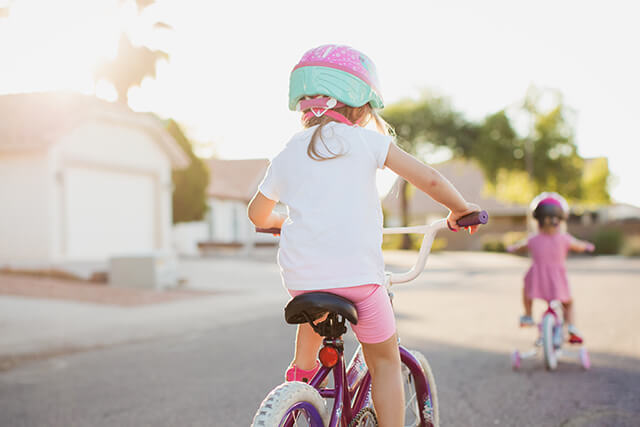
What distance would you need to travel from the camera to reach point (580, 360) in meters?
6.10

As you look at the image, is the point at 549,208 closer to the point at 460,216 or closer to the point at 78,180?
the point at 460,216

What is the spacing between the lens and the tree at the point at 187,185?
2997 centimetres

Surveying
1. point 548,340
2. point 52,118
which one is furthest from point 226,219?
point 548,340

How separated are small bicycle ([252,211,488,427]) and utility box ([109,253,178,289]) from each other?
12437mm

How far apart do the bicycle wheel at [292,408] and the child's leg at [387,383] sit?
20cm

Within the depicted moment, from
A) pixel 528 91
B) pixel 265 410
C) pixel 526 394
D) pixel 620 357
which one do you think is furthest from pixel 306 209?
pixel 528 91

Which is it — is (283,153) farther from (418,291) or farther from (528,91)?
(528,91)

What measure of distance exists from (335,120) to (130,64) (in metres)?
27.3

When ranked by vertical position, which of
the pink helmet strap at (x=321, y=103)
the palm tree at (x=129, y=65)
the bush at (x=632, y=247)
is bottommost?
the bush at (x=632, y=247)

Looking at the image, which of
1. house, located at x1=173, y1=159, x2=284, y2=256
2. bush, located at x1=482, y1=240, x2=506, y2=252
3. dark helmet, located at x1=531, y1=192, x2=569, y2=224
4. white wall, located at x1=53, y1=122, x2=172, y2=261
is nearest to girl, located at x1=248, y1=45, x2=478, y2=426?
dark helmet, located at x1=531, y1=192, x2=569, y2=224

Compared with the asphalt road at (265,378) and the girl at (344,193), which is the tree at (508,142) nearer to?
the asphalt road at (265,378)

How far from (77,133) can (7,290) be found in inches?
195

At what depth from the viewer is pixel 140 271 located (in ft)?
49.2

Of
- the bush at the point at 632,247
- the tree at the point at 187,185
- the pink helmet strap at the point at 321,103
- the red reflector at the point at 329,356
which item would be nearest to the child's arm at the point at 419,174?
the pink helmet strap at the point at 321,103
